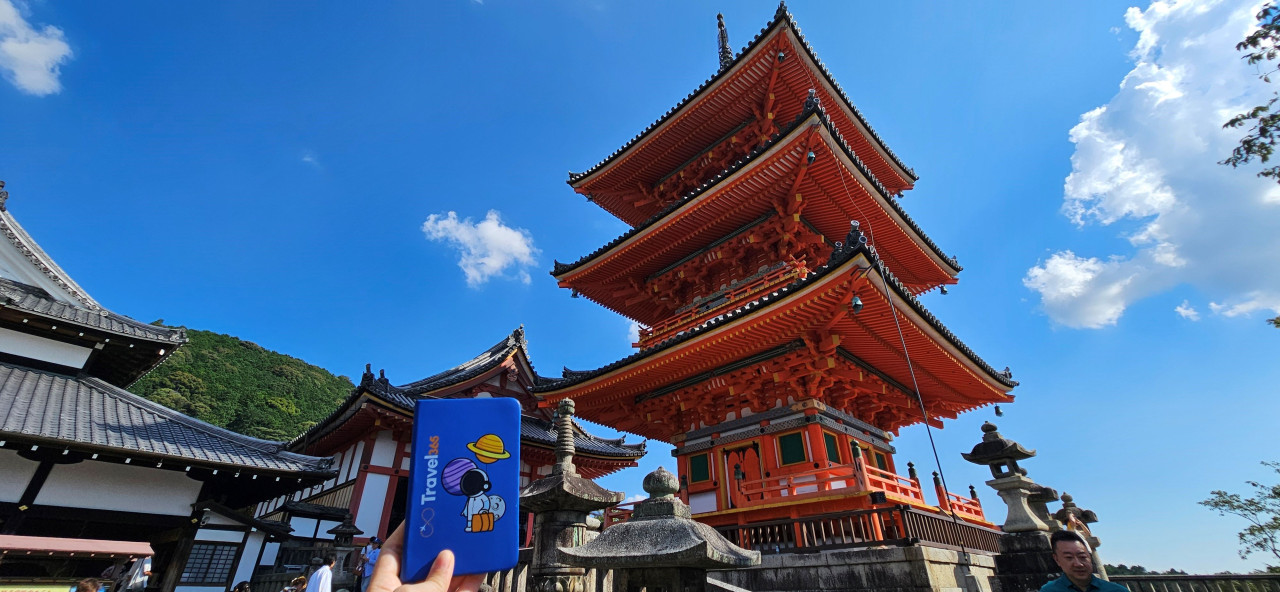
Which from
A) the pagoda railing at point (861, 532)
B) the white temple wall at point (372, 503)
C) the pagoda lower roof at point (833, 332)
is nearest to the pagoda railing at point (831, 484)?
the pagoda railing at point (861, 532)

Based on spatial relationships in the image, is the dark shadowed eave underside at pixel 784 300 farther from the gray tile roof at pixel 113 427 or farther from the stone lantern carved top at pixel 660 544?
the gray tile roof at pixel 113 427

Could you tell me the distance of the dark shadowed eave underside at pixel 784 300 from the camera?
930 centimetres

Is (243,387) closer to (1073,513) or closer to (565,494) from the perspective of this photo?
(565,494)

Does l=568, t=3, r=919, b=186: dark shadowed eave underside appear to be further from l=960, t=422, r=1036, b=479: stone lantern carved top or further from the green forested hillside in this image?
the green forested hillside

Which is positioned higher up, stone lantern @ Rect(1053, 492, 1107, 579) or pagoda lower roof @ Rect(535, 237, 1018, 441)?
Answer: pagoda lower roof @ Rect(535, 237, 1018, 441)

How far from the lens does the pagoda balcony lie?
495 inches

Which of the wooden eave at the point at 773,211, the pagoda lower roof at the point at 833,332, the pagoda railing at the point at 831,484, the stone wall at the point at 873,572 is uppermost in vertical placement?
the wooden eave at the point at 773,211

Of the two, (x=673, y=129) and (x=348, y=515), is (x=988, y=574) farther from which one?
(x=348, y=515)

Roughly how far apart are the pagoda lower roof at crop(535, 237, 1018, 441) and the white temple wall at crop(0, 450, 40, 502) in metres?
9.26

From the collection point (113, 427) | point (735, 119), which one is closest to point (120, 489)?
point (113, 427)

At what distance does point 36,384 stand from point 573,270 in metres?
11.4

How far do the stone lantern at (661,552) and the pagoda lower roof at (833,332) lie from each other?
5.77 metres

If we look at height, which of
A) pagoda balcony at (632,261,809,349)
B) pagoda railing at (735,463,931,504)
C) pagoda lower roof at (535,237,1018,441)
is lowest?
pagoda railing at (735,463,931,504)

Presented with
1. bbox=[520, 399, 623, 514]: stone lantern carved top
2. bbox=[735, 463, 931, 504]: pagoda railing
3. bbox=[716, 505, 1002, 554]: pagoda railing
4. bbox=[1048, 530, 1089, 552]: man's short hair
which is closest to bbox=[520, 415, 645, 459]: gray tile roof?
bbox=[735, 463, 931, 504]: pagoda railing
